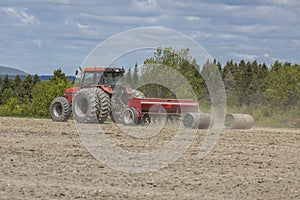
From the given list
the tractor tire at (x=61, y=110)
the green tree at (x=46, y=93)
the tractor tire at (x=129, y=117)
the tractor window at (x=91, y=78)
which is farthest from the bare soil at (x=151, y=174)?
the green tree at (x=46, y=93)

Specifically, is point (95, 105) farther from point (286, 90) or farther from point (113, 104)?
point (286, 90)

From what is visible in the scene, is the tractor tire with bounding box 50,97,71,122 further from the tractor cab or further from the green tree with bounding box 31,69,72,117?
the green tree with bounding box 31,69,72,117

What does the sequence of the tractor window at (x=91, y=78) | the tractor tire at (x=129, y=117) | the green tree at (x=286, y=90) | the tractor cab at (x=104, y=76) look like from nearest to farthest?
the tractor tire at (x=129, y=117) → the tractor cab at (x=104, y=76) → the tractor window at (x=91, y=78) → the green tree at (x=286, y=90)

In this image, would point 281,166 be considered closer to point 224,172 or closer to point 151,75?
point 224,172

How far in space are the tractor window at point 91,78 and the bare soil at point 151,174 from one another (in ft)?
23.1

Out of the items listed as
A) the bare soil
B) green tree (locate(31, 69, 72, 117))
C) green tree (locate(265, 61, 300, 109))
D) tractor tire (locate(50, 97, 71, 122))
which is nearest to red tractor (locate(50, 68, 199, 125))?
→ tractor tire (locate(50, 97, 71, 122))

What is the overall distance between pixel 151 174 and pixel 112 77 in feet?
39.5

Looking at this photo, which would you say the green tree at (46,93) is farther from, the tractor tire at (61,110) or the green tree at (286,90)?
the tractor tire at (61,110)

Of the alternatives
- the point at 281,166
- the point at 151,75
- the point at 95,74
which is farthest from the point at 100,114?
the point at 281,166

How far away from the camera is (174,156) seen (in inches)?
468

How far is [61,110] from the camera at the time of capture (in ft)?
75.0

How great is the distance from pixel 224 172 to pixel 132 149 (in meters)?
3.54

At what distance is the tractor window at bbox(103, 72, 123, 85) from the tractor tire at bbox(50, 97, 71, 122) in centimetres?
206

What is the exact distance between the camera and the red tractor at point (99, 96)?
20094mm
